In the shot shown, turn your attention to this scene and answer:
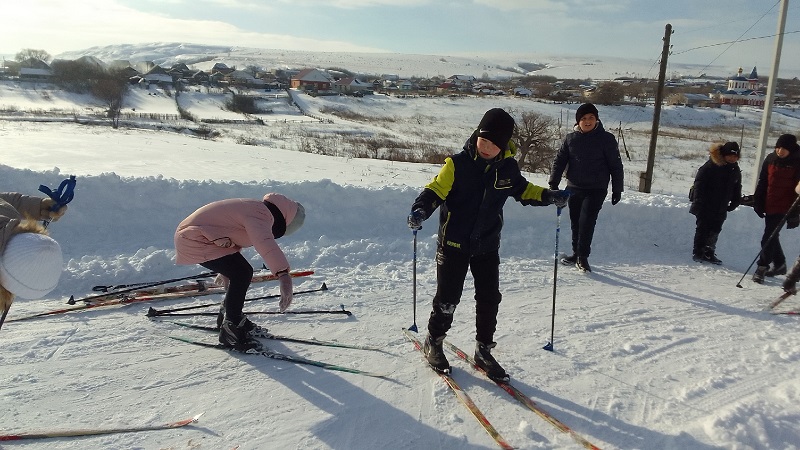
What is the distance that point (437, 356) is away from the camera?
12.2ft

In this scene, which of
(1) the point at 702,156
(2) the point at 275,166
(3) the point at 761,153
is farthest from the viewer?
(1) the point at 702,156

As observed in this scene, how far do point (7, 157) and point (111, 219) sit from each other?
4285 mm

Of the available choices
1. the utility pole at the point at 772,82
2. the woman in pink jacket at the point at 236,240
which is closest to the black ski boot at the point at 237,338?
the woman in pink jacket at the point at 236,240

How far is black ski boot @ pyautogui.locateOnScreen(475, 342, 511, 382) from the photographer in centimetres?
361

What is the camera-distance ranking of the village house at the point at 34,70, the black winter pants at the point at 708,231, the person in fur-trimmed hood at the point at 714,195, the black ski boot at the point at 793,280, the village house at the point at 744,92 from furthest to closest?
the village house at the point at 744,92 < the village house at the point at 34,70 < the black winter pants at the point at 708,231 < the person in fur-trimmed hood at the point at 714,195 < the black ski boot at the point at 793,280

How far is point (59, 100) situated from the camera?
44.6 metres

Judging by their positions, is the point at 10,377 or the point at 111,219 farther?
the point at 111,219

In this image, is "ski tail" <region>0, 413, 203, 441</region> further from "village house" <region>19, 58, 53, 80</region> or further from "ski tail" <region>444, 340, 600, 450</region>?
"village house" <region>19, 58, 53, 80</region>

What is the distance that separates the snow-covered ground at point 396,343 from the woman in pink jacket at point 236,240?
339 millimetres

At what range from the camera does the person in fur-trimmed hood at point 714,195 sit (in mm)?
6625

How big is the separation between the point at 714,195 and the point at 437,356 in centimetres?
518

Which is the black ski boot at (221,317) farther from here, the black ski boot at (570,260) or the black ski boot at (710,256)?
the black ski boot at (710,256)

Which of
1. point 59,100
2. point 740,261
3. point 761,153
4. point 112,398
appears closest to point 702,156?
point 761,153

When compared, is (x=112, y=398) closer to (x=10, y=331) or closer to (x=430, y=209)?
(x=10, y=331)
